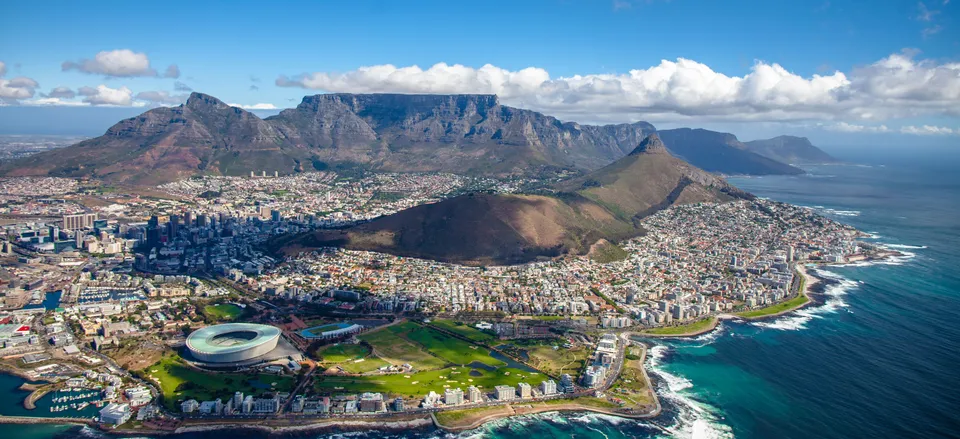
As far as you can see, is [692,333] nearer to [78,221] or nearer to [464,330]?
[464,330]

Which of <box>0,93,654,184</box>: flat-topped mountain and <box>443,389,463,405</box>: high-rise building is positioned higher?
<box>0,93,654,184</box>: flat-topped mountain

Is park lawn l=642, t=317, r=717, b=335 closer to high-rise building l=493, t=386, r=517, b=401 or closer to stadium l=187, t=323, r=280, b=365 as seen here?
high-rise building l=493, t=386, r=517, b=401

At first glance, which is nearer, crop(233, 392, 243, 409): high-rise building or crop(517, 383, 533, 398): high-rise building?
crop(233, 392, 243, 409): high-rise building

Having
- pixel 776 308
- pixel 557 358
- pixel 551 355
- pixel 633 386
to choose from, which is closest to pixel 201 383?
pixel 551 355

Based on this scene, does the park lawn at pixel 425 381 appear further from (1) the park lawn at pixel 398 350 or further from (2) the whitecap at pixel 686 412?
(2) the whitecap at pixel 686 412

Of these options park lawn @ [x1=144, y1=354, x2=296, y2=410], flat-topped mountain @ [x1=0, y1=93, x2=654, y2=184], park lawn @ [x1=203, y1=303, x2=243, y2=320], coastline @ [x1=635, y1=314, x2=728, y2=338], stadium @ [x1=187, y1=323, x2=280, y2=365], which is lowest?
coastline @ [x1=635, y1=314, x2=728, y2=338]

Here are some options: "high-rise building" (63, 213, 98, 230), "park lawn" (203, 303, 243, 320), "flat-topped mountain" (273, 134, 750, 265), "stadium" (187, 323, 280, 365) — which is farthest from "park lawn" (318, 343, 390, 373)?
"high-rise building" (63, 213, 98, 230)

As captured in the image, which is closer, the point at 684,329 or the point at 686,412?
the point at 686,412
